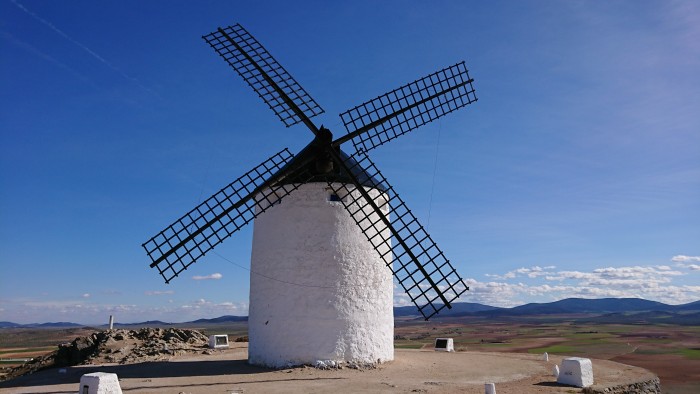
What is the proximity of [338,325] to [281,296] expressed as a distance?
65.2 inches

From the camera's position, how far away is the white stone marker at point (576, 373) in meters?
9.96

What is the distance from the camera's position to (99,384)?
816cm

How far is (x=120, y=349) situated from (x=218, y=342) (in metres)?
3.32

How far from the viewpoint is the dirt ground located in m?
9.84

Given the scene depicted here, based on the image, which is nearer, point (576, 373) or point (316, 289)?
point (576, 373)

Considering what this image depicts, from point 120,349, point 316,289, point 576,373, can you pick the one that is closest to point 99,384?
point 316,289

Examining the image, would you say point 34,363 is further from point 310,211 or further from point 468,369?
point 468,369

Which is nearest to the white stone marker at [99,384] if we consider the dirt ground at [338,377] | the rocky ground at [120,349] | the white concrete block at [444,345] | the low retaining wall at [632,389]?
the dirt ground at [338,377]

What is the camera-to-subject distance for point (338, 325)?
1243cm

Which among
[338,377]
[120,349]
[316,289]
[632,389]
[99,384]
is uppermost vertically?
[316,289]

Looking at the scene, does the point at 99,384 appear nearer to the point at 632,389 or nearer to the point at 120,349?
the point at 120,349

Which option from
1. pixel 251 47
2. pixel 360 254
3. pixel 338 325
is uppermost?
pixel 251 47

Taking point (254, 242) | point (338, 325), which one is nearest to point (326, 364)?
point (338, 325)

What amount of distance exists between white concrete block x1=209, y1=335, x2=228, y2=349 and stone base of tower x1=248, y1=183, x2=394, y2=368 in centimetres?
527
